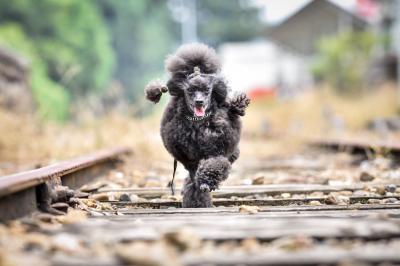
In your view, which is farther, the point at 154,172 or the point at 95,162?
the point at 154,172

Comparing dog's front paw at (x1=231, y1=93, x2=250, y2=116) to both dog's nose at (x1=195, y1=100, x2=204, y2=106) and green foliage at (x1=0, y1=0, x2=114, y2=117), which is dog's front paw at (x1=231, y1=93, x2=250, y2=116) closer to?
dog's nose at (x1=195, y1=100, x2=204, y2=106)

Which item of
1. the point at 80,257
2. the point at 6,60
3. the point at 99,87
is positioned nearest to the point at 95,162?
the point at 80,257

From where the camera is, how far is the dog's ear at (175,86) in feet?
13.9

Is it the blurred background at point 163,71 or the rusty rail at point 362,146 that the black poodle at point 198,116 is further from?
the rusty rail at point 362,146

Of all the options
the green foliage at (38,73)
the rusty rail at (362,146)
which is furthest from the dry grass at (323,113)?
the green foliage at (38,73)

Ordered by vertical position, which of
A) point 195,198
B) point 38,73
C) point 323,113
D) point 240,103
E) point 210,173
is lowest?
point 195,198

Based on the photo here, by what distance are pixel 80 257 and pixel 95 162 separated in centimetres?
361

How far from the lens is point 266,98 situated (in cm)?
2706

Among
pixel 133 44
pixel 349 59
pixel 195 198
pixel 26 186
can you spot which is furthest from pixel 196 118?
pixel 133 44

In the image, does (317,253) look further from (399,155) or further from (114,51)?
(114,51)

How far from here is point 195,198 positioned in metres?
4.21

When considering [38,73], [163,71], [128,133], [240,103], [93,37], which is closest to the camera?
[240,103]

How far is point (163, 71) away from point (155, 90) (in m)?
3.97

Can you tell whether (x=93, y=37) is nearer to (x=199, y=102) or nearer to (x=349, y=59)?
(x=349, y=59)
